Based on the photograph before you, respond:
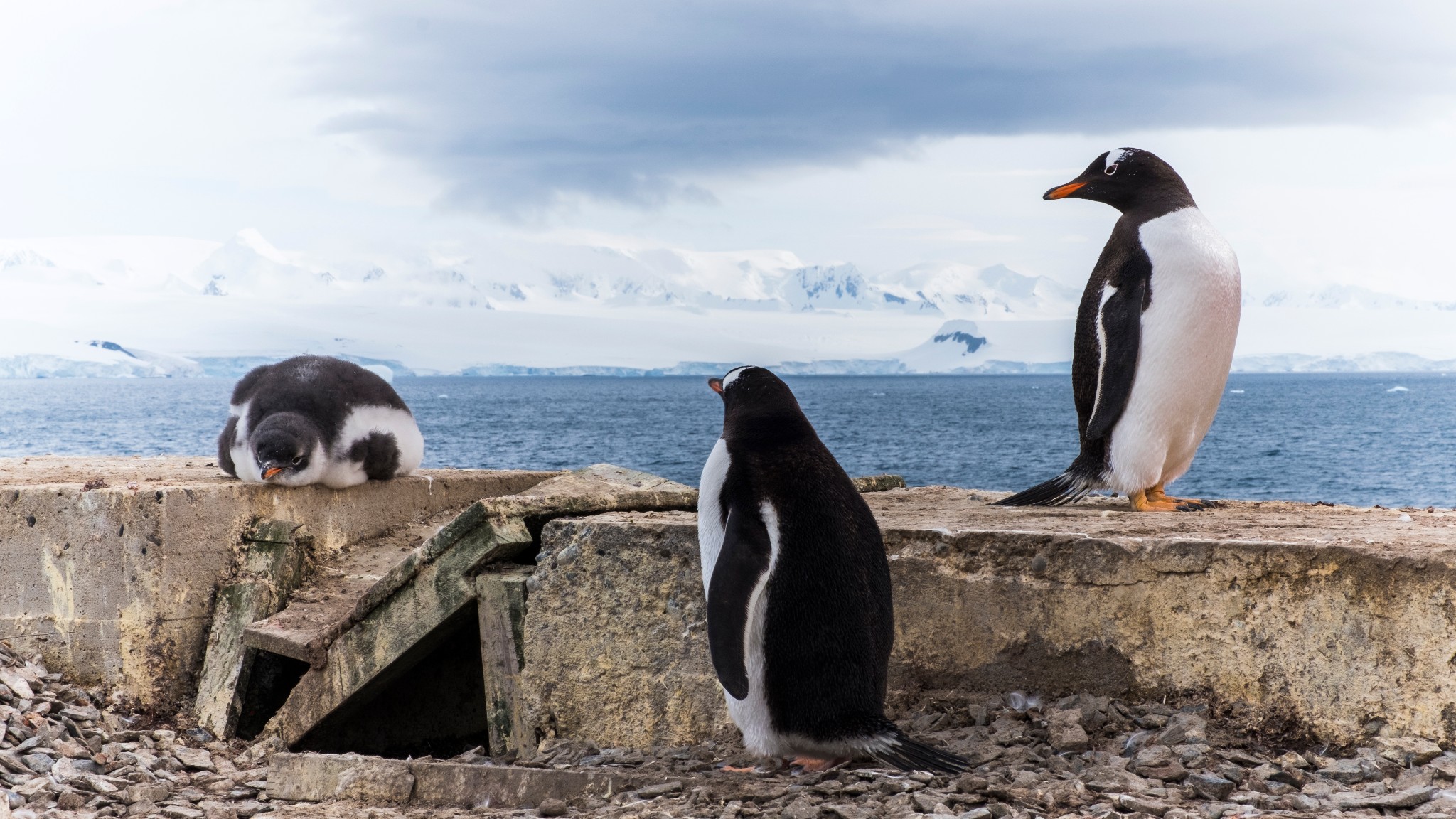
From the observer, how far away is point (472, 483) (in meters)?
7.92

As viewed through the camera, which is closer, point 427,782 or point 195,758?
point 427,782

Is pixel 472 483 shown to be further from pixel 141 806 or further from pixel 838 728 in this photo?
pixel 838 728

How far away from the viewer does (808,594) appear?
3.86 meters

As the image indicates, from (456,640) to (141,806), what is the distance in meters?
1.89

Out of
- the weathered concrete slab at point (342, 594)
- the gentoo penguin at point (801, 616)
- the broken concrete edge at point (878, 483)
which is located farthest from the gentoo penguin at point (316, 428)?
the gentoo penguin at point (801, 616)

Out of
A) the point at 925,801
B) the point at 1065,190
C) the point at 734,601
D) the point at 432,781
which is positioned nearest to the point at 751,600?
the point at 734,601

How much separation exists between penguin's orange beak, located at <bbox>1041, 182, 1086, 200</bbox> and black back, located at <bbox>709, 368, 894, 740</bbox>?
275 centimetres

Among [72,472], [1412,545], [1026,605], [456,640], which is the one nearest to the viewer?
[1412,545]

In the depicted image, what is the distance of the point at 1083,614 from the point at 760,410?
156cm

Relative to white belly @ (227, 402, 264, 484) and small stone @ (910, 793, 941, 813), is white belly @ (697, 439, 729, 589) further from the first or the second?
white belly @ (227, 402, 264, 484)

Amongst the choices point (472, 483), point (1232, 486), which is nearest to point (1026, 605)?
point (472, 483)

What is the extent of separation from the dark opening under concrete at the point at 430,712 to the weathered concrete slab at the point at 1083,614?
1.49m

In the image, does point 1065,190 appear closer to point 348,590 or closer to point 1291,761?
point 1291,761

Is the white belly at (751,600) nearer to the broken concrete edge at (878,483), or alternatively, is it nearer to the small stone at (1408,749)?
the small stone at (1408,749)
